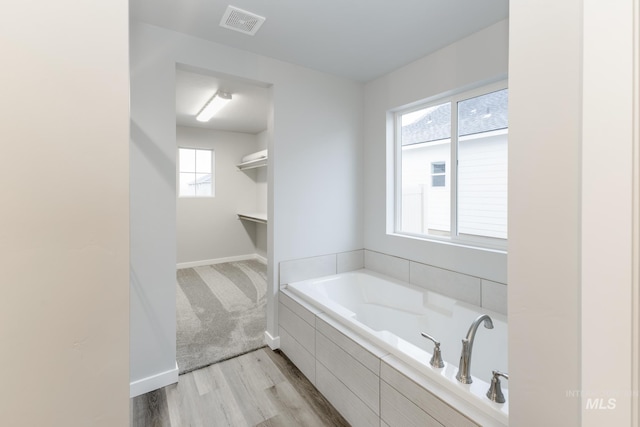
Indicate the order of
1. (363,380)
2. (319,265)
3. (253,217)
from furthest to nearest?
(253,217), (319,265), (363,380)

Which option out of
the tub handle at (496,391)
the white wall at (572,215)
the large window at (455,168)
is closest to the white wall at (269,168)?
the large window at (455,168)

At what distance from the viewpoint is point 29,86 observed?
1.69 ft

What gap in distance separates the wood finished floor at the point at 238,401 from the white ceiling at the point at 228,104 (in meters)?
2.13

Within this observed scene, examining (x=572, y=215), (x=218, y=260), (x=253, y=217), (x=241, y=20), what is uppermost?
(x=241, y=20)

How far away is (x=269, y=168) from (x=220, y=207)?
3.01 meters

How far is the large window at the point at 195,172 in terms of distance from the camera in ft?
16.0

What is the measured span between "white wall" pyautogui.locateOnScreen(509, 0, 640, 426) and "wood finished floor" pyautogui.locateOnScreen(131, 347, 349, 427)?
1.24 meters

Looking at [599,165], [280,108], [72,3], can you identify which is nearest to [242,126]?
[280,108]

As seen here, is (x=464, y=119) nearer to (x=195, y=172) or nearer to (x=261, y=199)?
(x=261, y=199)

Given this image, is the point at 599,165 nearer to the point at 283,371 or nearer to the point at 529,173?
the point at 529,173

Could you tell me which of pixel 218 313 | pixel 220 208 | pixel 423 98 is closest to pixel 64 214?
pixel 423 98

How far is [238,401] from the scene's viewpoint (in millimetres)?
1808

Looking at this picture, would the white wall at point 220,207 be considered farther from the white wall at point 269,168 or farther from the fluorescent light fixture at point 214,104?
the white wall at point 269,168

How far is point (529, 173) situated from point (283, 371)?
2.02m
